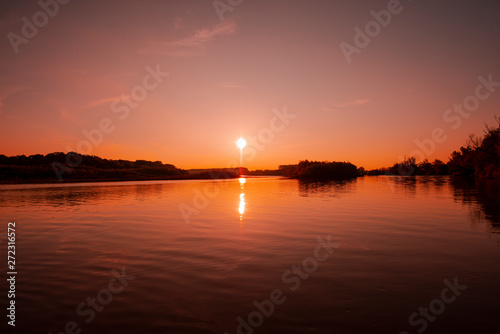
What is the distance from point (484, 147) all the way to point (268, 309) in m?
106
